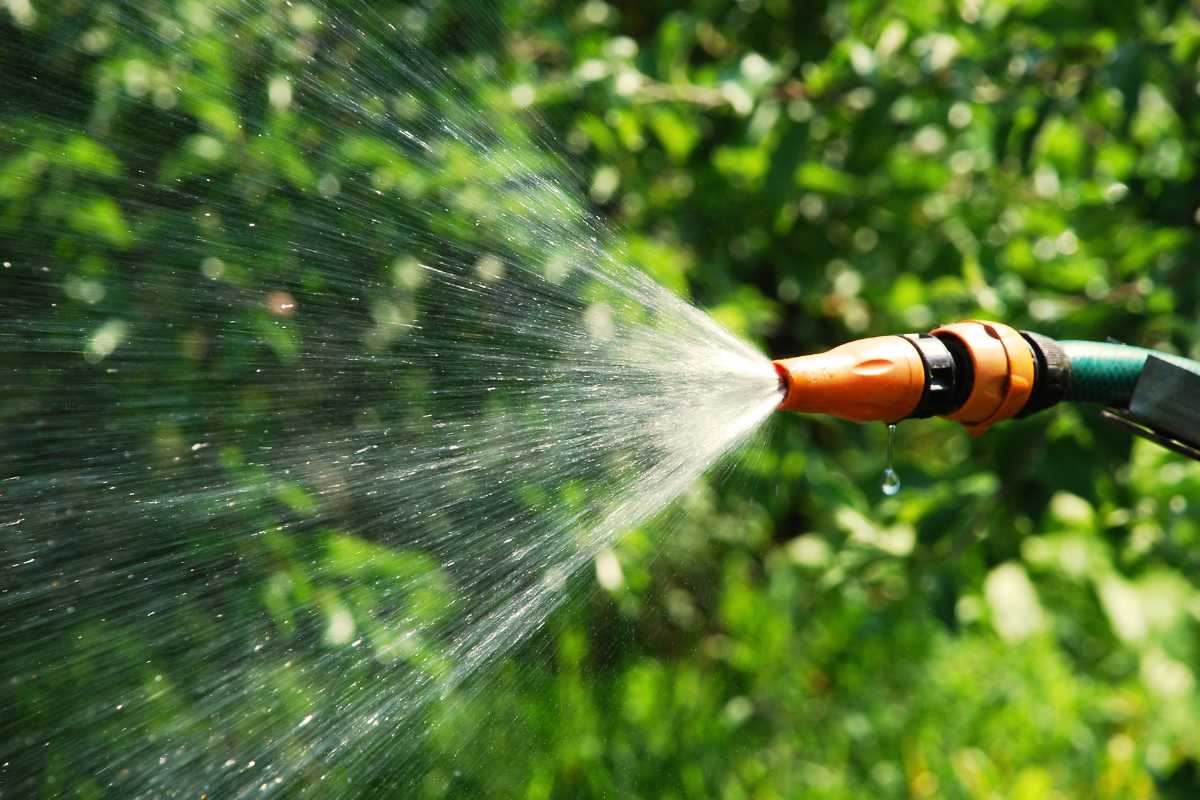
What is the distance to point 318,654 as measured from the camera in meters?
1.58

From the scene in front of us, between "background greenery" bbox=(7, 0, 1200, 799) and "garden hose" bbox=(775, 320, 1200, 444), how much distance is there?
2.50 ft

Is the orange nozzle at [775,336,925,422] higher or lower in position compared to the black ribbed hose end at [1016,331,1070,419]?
lower

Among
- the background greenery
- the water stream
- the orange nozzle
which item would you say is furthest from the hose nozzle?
the background greenery

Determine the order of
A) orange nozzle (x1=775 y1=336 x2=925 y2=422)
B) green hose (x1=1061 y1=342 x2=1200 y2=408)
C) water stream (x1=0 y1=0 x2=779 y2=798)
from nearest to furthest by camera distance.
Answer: orange nozzle (x1=775 y1=336 x2=925 y2=422) < green hose (x1=1061 y1=342 x2=1200 y2=408) < water stream (x1=0 y1=0 x2=779 y2=798)

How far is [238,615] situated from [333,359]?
40cm

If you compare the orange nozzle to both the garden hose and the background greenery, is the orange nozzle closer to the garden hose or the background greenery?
the garden hose

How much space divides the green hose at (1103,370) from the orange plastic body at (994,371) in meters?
0.09

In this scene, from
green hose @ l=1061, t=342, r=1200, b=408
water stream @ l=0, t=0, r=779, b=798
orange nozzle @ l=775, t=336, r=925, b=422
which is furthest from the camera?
water stream @ l=0, t=0, r=779, b=798

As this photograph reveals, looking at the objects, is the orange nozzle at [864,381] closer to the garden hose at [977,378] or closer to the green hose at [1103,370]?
the garden hose at [977,378]

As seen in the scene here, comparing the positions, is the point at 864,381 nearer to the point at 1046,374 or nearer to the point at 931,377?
the point at 931,377

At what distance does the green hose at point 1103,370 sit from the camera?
1.14m

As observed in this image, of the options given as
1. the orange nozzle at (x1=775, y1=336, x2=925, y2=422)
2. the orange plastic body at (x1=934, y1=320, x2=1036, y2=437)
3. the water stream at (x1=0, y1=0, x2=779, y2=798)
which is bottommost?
the water stream at (x1=0, y1=0, x2=779, y2=798)

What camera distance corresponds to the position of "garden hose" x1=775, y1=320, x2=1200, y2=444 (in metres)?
1.03

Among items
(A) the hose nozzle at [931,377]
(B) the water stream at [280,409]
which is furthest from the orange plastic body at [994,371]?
(B) the water stream at [280,409]
